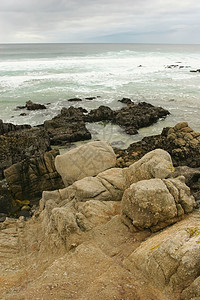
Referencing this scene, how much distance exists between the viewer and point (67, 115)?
1061 inches

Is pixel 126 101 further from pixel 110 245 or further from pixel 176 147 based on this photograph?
pixel 110 245

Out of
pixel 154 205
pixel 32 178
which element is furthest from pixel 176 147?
pixel 154 205

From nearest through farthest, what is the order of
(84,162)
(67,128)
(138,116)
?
(84,162) < (67,128) < (138,116)

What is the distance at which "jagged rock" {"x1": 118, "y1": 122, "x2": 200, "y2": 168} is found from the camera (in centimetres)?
1670

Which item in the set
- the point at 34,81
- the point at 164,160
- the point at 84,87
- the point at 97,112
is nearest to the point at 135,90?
the point at 84,87

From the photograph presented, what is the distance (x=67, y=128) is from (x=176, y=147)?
10.5 metres

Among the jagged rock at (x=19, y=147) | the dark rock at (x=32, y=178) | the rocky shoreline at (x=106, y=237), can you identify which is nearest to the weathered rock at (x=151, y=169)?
the rocky shoreline at (x=106, y=237)

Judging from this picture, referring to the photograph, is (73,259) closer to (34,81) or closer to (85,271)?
(85,271)

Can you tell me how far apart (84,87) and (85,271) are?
4040cm

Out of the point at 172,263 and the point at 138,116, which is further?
the point at 138,116

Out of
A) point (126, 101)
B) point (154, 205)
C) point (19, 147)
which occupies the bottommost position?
point (19, 147)

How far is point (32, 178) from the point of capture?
1323cm

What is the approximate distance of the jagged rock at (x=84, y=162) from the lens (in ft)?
36.9

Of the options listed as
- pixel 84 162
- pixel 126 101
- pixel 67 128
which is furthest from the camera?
pixel 126 101
